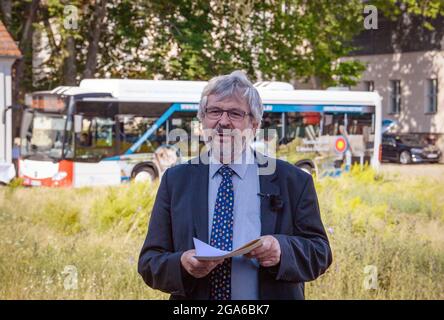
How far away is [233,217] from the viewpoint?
10.8ft

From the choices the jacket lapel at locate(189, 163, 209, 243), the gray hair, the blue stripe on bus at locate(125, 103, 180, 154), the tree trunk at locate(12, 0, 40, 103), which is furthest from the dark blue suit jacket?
the tree trunk at locate(12, 0, 40, 103)

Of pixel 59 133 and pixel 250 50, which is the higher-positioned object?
pixel 250 50

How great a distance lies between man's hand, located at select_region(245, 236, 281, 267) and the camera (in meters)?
3.09

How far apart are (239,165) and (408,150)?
35313mm

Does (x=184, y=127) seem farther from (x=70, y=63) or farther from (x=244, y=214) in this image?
(x=244, y=214)

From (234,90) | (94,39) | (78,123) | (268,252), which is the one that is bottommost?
(268,252)

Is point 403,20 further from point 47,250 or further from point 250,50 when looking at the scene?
point 47,250

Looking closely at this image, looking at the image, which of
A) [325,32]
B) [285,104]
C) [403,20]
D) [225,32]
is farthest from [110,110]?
[403,20]

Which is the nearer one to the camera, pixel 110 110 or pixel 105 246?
pixel 105 246

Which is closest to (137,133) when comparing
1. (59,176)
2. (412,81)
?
(59,176)

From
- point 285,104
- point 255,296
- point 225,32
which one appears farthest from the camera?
point 225,32

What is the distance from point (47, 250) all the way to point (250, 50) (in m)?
18.8

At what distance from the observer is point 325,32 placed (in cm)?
2917

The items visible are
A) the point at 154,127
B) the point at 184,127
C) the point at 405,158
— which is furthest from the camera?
the point at 405,158
